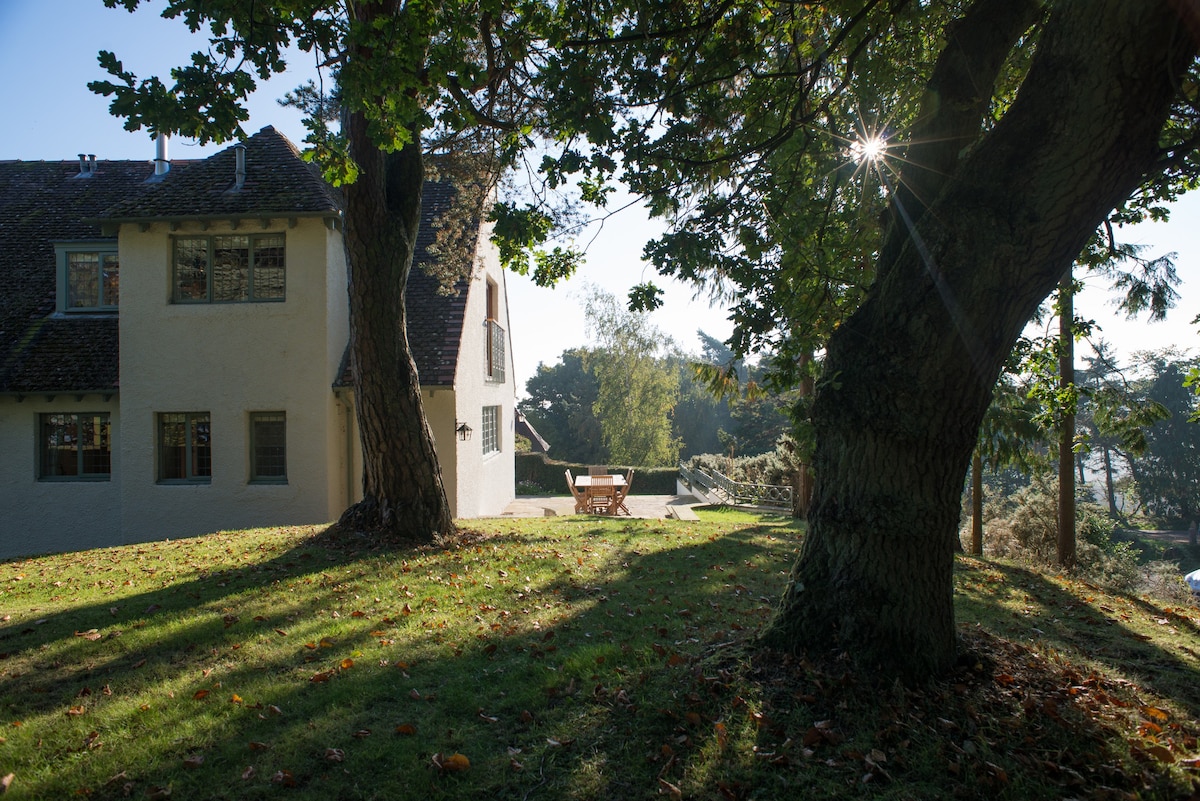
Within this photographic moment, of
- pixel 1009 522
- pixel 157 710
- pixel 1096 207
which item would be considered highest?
pixel 1096 207

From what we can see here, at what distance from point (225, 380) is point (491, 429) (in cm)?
757

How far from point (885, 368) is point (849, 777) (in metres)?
2.21

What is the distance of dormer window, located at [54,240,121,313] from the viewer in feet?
53.2

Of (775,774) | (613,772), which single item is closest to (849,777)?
(775,774)

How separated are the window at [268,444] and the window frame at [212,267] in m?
2.57

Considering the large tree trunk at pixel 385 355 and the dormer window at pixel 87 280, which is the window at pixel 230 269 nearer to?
the dormer window at pixel 87 280

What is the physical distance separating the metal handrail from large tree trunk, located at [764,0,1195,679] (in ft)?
69.8

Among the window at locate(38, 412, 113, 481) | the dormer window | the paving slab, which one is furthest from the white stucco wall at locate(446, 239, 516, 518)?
the dormer window

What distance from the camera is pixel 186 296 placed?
15078 mm

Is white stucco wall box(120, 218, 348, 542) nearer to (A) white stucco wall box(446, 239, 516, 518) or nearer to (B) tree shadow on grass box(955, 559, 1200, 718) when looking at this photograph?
(A) white stucco wall box(446, 239, 516, 518)

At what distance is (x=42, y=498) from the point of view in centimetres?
1540

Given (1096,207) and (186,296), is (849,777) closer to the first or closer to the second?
(1096,207)

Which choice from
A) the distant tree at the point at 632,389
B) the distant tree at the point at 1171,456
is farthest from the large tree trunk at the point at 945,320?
the distant tree at the point at 1171,456

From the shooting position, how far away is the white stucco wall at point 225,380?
1475 centimetres
